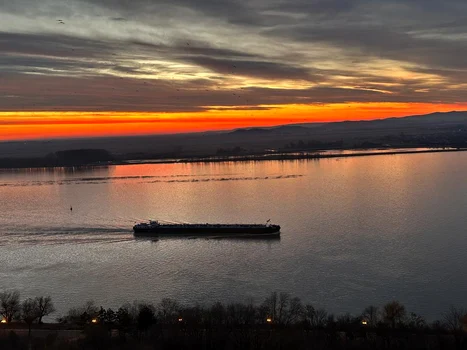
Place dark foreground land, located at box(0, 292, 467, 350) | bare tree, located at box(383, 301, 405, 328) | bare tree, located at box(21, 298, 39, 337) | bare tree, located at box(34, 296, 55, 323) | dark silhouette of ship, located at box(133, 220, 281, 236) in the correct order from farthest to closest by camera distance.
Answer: dark silhouette of ship, located at box(133, 220, 281, 236) < bare tree, located at box(34, 296, 55, 323) < bare tree, located at box(21, 298, 39, 337) < bare tree, located at box(383, 301, 405, 328) < dark foreground land, located at box(0, 292, 467, 350)

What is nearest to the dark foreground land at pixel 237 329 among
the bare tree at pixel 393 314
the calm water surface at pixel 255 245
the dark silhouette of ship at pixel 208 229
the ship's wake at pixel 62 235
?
the bare tree at pixel 393 314

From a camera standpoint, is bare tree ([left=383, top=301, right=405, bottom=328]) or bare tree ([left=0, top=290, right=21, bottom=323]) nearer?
bare tree ([left=383, top=301, right=405, bottom=328])

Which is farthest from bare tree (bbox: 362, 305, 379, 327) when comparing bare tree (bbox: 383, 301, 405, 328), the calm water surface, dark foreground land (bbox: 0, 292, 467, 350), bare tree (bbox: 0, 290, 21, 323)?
bare tree (bbox: 0, 290, 21, 323)

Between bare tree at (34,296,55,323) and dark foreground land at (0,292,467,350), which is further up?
bare tree at (34,296,55,323)

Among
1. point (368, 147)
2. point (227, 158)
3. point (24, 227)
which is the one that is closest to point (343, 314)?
point (24, 227)

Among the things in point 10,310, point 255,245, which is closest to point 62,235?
point 255,245

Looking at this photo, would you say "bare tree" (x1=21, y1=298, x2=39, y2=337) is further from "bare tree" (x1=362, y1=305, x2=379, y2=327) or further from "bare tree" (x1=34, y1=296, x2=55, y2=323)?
"bare tree" (x1=362, y1=305, x2=379, y2=327)

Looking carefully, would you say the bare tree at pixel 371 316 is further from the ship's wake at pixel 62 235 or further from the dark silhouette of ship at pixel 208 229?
the ship's wake at pixel 62 235

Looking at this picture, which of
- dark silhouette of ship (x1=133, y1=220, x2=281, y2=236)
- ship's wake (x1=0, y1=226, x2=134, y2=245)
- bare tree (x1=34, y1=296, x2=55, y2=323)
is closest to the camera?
bare tree (x1=34, y1=296, x2=55, y2=323)
